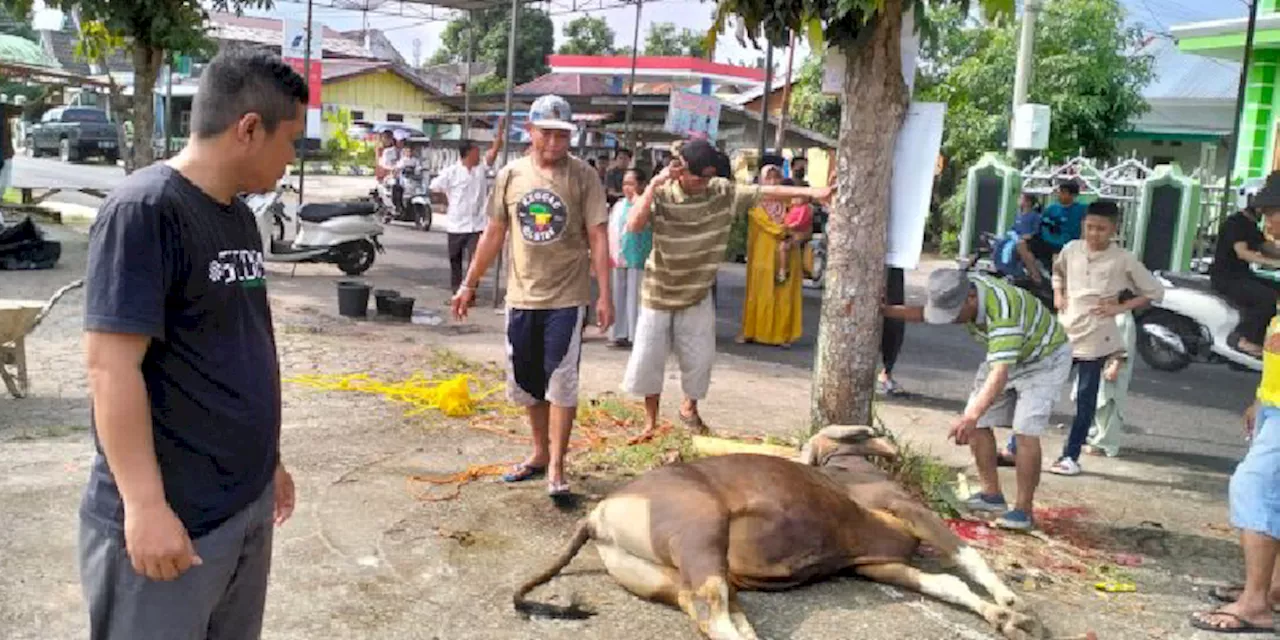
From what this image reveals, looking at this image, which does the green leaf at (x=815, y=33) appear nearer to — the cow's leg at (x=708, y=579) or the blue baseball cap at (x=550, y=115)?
the blue baseball cap at (x=550, y=115)

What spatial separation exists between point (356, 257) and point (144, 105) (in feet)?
10.1

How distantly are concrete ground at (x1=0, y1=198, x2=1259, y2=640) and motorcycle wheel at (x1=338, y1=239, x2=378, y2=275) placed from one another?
536cm

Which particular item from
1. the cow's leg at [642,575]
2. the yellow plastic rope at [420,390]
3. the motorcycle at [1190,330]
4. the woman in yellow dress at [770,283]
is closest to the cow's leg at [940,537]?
the cow's leg at [642,575]

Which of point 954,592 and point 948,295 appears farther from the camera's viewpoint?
point 948,295

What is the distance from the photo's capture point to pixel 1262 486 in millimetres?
4301

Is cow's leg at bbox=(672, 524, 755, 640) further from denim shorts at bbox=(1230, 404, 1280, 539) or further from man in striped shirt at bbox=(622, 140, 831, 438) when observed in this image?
man in striped shirt at bbox=(622, 140, 831, 438)

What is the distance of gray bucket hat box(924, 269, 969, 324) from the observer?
514cm

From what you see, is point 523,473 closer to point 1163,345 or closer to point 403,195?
point 1163,345

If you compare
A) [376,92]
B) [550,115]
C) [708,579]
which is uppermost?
[376,92]

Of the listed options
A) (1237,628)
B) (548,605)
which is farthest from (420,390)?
(1237,628)

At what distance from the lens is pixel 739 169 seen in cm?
1432

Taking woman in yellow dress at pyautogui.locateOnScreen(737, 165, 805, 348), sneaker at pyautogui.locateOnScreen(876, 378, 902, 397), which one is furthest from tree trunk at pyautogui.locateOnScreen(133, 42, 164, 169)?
sneaker at pyautogui.locateOnScreen(876, 378, 902, 397)

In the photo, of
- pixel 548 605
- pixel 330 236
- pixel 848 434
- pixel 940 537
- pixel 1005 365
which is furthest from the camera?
pixel 330 236

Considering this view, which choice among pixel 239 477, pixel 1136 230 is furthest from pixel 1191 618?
pixel 1136 230
